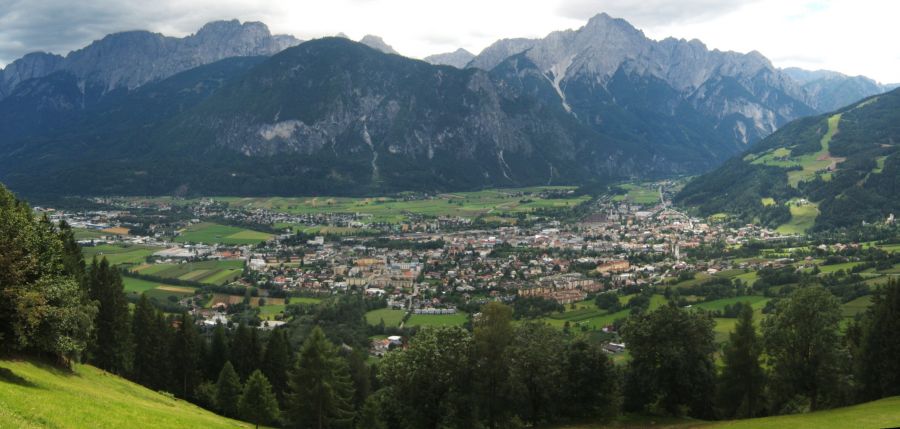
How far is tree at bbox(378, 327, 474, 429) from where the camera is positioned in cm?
3700

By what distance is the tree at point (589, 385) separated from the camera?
36.6 metres

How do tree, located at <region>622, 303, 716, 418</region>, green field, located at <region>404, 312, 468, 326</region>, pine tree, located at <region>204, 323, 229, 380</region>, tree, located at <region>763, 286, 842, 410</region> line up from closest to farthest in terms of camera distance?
tree, located at <region>763, 286, 842, 410</region> → tree, located at <region>622, 303, 716, 418</region> → pine tree, located at <region>204, 323, 229, 380</region> → green field, located at <region>404, 312, 468, 326</region>

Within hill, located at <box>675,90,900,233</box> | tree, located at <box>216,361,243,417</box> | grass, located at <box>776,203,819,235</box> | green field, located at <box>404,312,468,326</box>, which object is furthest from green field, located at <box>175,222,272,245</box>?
hill, located at <box>675,90,900,233</box>

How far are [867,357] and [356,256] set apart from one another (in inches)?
3852

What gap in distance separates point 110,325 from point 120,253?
87972 mm

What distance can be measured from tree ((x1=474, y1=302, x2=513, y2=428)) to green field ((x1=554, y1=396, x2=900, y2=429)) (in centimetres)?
358

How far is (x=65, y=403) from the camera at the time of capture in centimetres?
2322

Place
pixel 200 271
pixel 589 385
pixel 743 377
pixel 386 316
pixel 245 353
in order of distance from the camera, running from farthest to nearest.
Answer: pixel 200 271 → pixel 386 316 → pixel 245 353 → pixel 743 377 → pixel 589 385

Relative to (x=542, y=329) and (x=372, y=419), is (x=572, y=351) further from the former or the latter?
(x=372, y=419)

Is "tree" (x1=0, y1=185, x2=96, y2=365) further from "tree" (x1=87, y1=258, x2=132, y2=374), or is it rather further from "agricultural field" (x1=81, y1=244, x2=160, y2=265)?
"agricultural field" (x1=81, y1=244, x2=160, y2=265)

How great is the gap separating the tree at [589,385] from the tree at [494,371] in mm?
3632

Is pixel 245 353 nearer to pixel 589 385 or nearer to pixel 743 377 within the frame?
pixel 589 385

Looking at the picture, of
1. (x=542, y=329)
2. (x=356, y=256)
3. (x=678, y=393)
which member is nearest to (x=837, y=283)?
(x=678, y=393)

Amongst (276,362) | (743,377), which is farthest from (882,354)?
(276,362)
